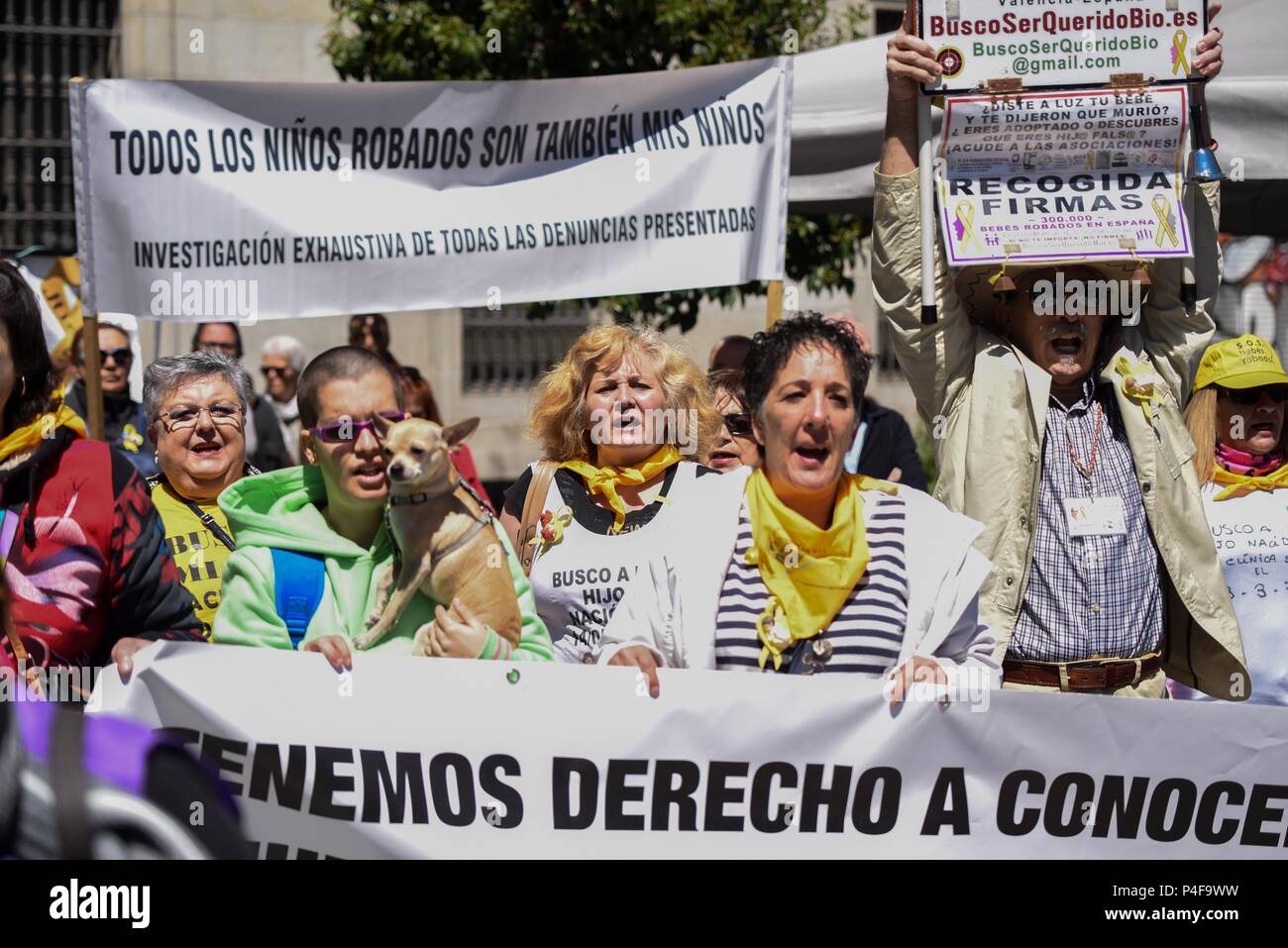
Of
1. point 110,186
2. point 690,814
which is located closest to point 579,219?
point 110,186

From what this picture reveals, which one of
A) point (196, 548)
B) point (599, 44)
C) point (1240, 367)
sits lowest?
point (196, 548)

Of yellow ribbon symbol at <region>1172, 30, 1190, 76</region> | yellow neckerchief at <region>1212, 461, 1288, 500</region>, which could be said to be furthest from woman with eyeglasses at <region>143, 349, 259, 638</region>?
yellow neckerchief at <region>1212, 461, 1288, 500</region>

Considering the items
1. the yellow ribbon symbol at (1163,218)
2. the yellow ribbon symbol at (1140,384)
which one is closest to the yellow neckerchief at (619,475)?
the yellow ribbon symbol at (1140,384)

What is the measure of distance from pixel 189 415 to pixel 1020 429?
2.37 meters

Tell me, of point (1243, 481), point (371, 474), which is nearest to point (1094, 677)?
point (1243, 481)

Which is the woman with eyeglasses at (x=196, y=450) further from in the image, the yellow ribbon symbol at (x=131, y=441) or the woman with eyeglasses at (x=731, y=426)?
the woman with eyeglasses at (x=731, y=426)

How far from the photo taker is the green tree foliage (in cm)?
1020

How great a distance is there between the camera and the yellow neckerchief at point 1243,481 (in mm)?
4977

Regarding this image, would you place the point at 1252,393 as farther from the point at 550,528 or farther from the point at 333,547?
the point at 333,547

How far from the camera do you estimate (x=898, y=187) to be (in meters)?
4.22

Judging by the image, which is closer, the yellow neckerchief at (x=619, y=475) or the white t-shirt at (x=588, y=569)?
the white t-shirt at (x=588, y=569)

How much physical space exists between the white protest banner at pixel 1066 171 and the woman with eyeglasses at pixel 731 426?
40.3 inches

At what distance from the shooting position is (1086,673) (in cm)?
395
